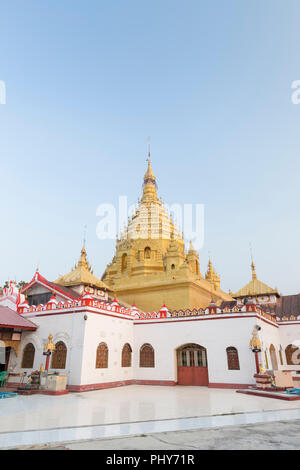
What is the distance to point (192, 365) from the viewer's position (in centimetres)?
1922

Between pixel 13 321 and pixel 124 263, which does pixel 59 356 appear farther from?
pixel 124 263

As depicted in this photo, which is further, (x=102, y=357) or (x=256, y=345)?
(x=102, y=357)

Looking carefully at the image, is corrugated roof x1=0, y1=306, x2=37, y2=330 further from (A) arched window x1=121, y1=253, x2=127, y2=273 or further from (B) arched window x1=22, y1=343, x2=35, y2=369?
(A) arched window x1=121, y1=253, x2=127, y2=273

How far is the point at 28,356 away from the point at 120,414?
1147 centimetres

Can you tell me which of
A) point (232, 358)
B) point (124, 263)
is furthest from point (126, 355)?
point (124, 263)

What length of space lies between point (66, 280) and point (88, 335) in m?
9.38

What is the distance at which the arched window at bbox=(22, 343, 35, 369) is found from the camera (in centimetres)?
1877

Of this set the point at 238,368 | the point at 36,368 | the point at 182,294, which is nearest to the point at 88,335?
the point at 36,368

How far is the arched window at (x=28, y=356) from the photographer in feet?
61.6

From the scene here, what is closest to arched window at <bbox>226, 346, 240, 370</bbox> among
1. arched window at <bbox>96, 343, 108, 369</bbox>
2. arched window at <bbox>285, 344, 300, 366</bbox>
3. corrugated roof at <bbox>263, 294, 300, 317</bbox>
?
arched window at <bbox>96, 343, 108, 369</bbox>

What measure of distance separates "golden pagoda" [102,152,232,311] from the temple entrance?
7.63m

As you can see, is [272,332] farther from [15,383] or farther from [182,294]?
[15,383]

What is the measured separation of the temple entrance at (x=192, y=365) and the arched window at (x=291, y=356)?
8.41 meters

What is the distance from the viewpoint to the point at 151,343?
67.1 ft
